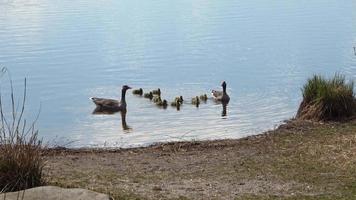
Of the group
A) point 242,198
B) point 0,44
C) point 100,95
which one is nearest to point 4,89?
point 100,95

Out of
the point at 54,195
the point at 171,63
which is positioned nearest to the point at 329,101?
the point at 54,195

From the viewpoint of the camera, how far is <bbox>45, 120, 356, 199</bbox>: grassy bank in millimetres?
9383

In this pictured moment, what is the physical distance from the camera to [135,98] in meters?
23.2

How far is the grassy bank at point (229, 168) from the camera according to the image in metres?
9.38

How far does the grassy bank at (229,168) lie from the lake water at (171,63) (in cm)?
295

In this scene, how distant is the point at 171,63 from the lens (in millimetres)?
29141

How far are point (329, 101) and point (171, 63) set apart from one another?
1380cm

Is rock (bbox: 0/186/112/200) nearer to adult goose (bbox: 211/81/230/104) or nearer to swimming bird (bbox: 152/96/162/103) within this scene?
swimming bird (bbox: 152/96/162/103)

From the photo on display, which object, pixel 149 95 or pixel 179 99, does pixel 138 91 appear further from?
pixel 179 99

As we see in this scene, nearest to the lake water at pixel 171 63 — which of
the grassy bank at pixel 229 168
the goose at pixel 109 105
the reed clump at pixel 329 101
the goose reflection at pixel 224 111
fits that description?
the goose reflection at pixel 224 111

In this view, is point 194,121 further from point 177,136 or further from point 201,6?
point 201,6

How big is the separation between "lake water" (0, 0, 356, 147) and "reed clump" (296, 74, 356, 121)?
5.53ft

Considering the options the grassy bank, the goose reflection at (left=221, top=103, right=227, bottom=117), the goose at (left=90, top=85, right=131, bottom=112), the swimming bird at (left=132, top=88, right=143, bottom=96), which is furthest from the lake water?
the grassy bank

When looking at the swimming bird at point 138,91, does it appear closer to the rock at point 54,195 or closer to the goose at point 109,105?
the goose at point 109,105
